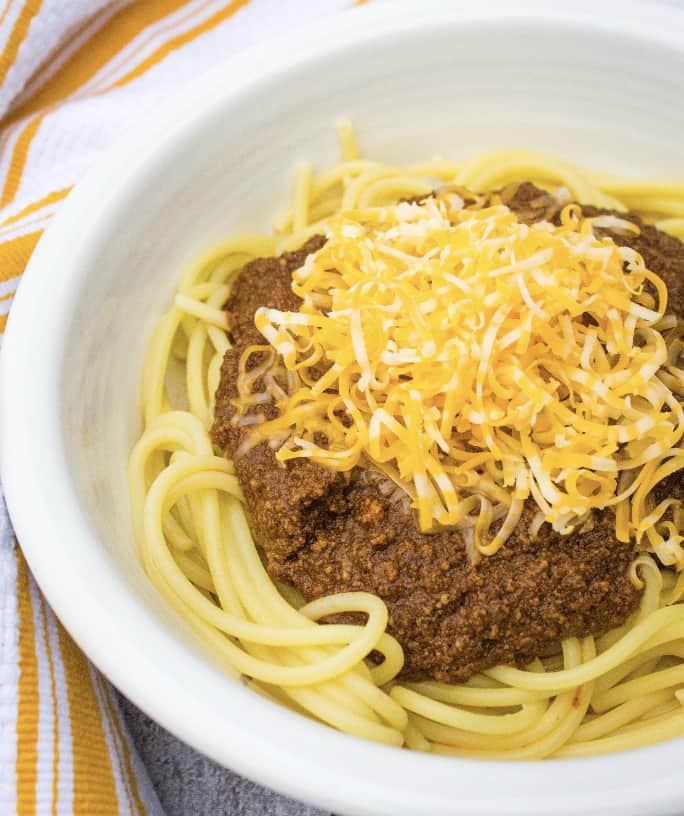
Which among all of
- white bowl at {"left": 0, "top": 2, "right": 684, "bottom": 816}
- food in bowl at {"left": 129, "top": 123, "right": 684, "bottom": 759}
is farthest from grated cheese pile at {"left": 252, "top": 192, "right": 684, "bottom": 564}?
white bowl at {"left": 0, "top": 2, "right": 684, "bottom": 816}

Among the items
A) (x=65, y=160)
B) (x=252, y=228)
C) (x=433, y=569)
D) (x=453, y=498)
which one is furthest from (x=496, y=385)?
(x=65, y=160)

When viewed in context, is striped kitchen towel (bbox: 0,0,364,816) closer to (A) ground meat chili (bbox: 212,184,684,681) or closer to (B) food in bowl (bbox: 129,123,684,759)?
(B) food in bowl (bbox: 129,123,684,759)

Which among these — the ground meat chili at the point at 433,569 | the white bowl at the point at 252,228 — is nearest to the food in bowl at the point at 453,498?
the ground meat chili at the point at 433,569

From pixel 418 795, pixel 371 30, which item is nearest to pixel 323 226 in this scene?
pixel 371 30

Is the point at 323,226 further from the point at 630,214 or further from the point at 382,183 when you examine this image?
the point at 630,214

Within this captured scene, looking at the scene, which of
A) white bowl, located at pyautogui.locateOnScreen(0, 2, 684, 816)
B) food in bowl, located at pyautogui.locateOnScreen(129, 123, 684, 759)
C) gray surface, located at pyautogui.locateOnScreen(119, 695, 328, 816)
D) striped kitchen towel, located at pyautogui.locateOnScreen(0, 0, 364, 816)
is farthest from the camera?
gray surface, located at pyautogui.locateOnScreen(119, 695, 328, 816)

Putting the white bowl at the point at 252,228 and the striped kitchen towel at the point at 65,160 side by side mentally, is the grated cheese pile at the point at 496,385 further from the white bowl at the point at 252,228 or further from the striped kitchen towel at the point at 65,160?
the striped kitchen towel at the point at 65,160

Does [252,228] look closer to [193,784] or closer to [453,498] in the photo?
[453,498]
